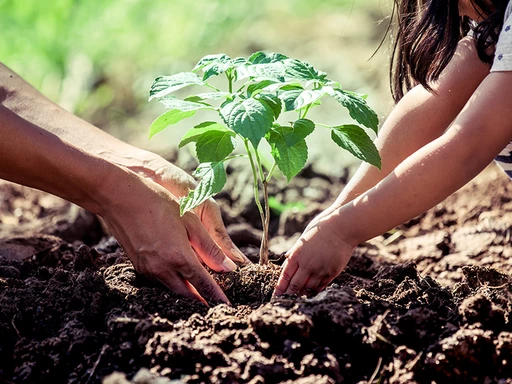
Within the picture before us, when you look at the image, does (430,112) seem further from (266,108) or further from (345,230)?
(266,108)

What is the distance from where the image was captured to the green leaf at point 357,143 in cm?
185

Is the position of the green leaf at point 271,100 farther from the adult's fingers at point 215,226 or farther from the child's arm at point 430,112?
the child's arm at point 430,112

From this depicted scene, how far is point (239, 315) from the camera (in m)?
1.74

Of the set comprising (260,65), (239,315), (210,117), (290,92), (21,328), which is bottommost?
(239,315)

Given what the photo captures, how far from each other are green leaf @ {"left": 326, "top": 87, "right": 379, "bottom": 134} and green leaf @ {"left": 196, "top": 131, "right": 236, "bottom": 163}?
0.32 meters

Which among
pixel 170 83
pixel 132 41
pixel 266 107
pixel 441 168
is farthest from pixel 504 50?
pixel 132 41

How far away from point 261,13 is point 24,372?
5101 millimetres

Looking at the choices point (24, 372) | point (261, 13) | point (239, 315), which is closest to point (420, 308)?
point (239, 315)

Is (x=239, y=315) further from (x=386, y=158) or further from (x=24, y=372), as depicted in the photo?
(x=386, y=158)

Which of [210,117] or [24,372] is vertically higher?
[210,117]

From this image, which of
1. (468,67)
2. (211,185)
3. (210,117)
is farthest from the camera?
(210,117)

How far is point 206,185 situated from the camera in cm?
188

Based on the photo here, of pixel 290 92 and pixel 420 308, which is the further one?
pixel 290 92

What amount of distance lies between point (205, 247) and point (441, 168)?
2.44 feet
